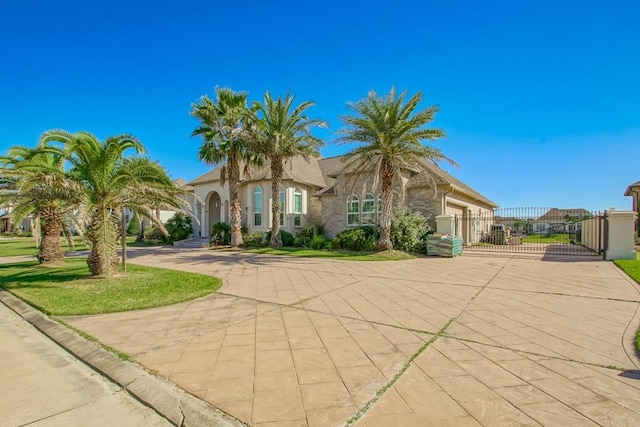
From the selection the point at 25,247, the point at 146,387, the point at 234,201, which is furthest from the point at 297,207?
the point at 25,247

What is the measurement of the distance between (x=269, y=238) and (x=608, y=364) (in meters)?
18.3

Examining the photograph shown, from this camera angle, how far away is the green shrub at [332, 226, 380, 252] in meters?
17.3

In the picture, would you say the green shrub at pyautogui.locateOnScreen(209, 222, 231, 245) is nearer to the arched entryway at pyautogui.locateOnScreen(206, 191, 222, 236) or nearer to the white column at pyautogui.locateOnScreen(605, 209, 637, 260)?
the arched entryway at pyautogui.locateOnScreen(206, 191, 222, 236)

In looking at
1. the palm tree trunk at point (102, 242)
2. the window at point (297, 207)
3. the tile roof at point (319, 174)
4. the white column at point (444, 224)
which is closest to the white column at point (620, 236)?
the white column at point (444, 224)

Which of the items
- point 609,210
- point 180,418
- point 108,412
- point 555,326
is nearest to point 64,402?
point 108,412

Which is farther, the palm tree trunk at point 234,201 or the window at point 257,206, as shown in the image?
the window at point 257,206

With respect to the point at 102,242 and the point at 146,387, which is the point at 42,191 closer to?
the point at 102,242

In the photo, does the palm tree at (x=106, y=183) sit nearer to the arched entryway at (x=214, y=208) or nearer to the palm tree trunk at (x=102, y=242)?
the palm tree trunk at (x=102, y=242)

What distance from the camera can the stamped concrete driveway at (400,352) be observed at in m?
2.89

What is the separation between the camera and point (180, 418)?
110 inches

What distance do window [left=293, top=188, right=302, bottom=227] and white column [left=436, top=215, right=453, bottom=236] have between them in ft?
34.5

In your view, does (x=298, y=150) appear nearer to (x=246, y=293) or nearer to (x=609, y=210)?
(x=246, y=293)

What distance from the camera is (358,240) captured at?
17703 mm

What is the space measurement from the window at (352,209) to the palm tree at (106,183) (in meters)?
13.1
